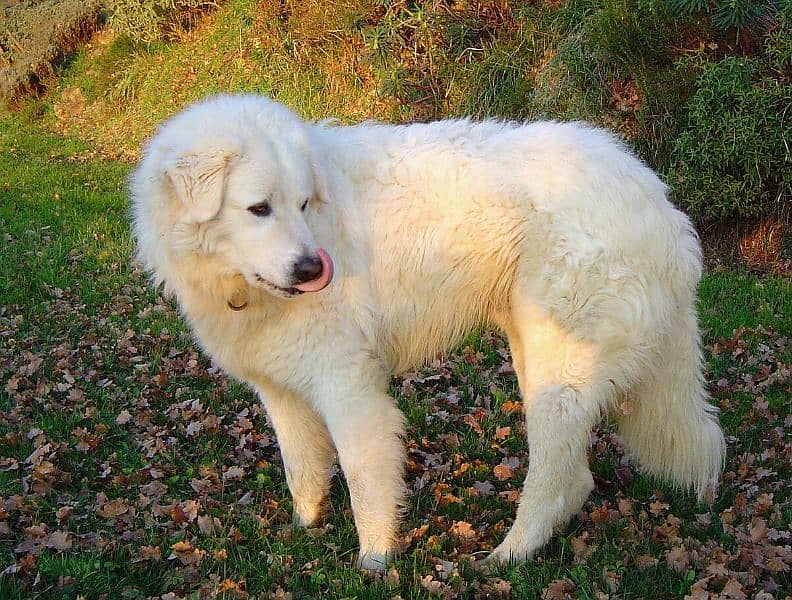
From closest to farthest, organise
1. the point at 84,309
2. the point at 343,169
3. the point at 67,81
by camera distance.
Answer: the point at 343,169 < the point at 84,309 < the point at 67,81

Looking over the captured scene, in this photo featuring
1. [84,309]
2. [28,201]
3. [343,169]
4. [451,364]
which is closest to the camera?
[343,169]

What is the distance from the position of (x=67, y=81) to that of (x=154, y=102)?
165 inches

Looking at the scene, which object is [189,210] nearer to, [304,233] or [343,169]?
[304,233]

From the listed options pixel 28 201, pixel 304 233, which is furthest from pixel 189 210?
pixel 28 201

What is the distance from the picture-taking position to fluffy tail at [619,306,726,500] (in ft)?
11.1

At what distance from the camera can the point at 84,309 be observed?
6527 millimetres

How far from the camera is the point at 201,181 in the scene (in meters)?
2.94

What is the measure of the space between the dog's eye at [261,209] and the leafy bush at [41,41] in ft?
60.7

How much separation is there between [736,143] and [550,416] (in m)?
4.10

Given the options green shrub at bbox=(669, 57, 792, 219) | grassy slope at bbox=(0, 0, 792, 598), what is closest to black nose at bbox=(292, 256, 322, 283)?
grassy slope at bbox=(0, 0, 792, 598)

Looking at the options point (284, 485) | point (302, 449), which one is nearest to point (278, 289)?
point (302, 449)

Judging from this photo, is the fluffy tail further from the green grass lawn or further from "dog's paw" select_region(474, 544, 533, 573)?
"dog's paw" select_region(474, 544, 533, 573)

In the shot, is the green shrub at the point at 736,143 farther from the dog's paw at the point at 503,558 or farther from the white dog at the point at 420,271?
the dog's paw at the point at 503,558

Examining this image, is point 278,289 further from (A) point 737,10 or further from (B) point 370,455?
(A) point 737,10
